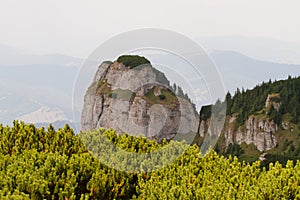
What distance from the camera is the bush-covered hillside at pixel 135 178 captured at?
8875mm

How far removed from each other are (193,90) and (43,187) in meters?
4.93

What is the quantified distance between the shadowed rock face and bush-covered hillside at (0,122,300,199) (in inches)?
34.4

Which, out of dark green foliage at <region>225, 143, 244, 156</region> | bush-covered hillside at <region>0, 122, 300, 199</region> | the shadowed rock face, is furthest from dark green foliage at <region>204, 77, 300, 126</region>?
bush-covered hillside at <region>0, 122, 300, 199</region>

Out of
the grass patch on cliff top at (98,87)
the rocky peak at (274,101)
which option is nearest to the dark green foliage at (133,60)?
the grass patch on cliff top at (98,87)

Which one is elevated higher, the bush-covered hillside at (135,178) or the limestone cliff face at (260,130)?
the limestone cliff face at (260,130)

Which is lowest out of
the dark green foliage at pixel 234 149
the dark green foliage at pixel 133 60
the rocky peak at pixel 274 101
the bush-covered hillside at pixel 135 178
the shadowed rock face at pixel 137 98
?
the dark green foliage at pixel 234 149

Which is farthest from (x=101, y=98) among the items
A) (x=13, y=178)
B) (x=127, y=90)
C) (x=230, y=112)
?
(x=230, y=112)

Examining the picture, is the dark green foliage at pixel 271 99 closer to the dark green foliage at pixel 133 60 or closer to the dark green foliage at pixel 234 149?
the dark green foliage at pixel 234 149

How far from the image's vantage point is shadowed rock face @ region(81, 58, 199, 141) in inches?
461

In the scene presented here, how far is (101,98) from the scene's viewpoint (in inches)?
462

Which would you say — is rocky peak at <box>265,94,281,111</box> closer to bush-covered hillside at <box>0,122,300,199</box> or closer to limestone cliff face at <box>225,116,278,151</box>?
limestone cliff face at <box>225,116,278,151</box>

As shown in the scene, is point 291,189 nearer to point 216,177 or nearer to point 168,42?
point 216,177

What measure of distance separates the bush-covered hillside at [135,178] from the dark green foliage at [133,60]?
8.03 ft

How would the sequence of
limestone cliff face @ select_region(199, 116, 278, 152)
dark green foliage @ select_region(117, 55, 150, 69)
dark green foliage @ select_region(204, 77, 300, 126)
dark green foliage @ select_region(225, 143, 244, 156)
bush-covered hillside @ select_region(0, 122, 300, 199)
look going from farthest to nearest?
1. dark green foliage @ select_region(225, 143, 244, 156)
2. dark green foliage @ select_region(204, 77, 300, 126)
3. limestone cliff face @ select_region(199, 116, 278, 152)
4. dark green foliage @ select_region(117, 55, 150, 69)
5. bush-covered hillside @ select_region(0, 122, 300, 199)
